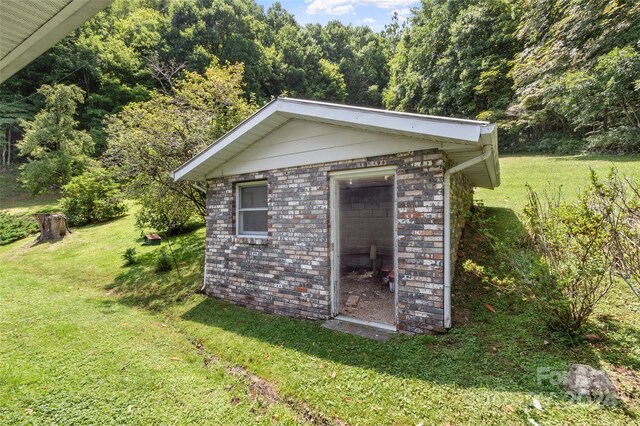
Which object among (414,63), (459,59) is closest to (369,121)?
(459,59)

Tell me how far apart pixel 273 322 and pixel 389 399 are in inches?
95.0

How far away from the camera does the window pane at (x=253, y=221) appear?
5.70 m

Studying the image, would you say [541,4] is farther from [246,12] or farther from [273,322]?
[246,12]

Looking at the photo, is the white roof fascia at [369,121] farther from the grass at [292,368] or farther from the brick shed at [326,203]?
the grass at [292,368]

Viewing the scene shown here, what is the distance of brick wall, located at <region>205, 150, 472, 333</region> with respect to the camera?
150 inches

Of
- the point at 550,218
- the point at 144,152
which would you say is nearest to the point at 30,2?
the point at 550,218

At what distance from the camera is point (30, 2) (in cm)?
144

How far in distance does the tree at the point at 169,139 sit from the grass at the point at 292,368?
3.32 m

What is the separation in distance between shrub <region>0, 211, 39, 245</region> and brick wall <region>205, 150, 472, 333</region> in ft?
46.3

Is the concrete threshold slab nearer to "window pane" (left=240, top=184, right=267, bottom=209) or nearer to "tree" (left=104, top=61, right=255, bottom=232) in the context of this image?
"window pane" (left=240, top=184, right=267, bottom=209)

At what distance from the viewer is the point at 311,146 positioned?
4805mm

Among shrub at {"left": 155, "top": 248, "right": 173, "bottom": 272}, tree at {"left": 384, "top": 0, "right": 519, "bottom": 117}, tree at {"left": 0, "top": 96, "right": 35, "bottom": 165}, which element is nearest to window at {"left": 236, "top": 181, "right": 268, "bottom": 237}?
shrub at {"left": 155, "top": 248, "right": 173, "bottom": 272}

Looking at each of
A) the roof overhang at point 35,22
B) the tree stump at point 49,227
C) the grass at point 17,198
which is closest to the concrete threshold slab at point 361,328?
the roof overhang at point 35,22

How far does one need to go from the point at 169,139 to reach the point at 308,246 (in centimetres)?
525
